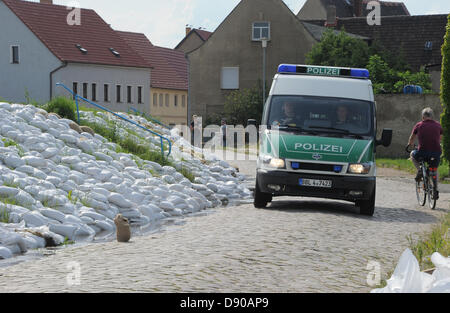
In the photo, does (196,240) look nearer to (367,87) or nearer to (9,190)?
(9,190)

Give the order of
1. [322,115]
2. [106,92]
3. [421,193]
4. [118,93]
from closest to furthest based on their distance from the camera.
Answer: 1. [322,115]
2. [421,193]
3. [106,92]
4. [118,93]

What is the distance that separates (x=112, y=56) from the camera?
7181 centimetres

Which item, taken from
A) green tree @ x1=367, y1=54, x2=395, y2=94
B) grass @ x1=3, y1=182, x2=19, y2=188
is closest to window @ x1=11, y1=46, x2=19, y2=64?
green tree @ x1=367, y1=54, x2=395, y2=94

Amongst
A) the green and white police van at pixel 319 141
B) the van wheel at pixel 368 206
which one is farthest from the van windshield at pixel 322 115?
the van wheel at pixel 368 206

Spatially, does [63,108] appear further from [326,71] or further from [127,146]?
[326,71]

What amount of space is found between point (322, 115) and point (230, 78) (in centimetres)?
4697

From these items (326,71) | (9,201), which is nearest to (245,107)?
(326,71)

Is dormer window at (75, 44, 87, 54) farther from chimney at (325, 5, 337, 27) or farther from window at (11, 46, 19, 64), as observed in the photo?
chimney at (325, 5, 337, 27)

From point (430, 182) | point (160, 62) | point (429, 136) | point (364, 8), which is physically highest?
point (364, 8)

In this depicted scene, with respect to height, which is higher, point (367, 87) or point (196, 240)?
point (367, 87)

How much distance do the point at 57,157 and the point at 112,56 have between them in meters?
55.8

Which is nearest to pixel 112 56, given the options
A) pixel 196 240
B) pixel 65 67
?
pixel 65 67

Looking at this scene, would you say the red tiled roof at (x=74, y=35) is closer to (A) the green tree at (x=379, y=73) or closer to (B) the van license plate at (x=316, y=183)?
(A) the green tree at (x=379, y=73)

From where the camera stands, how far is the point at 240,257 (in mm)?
9328
